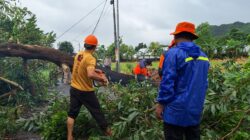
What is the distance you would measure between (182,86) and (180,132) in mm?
495

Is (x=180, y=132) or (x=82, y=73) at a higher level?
(x=82, y=73)

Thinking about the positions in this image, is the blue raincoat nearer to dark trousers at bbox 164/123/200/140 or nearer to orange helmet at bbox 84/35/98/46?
dark trousers at bbox 164/123/200/140

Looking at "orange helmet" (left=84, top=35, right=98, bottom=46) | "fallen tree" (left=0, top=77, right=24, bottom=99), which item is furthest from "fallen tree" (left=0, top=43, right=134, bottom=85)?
"orange helmet" (left=84, top=35, right=98, bottom=46)

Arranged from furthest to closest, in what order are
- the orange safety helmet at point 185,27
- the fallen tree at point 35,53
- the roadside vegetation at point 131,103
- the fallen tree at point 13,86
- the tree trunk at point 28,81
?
1. the tree trunk at point 28,81
2. the fallen tree at point 35,53
3. the fallen tree at point 13,86
4. the roadside vegetation at point 131,103
5. the orange safety helmet at point 185,27

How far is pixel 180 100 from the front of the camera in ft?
12.4

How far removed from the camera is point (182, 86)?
3818 mm

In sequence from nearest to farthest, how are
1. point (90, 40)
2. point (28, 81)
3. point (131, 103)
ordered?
point (90, 40)
point (131, 103)
point (28, 81)

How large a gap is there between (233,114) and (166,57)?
2012 mm

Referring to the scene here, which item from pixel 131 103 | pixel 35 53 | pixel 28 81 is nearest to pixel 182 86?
pixel 131 103

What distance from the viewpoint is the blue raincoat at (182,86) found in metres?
3.78

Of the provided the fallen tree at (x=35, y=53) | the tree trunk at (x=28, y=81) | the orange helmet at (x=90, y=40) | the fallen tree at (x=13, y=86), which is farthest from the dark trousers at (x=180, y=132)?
the tree trunk at (x=28, y=81)

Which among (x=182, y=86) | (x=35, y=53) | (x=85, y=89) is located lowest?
(x=85, y=89)

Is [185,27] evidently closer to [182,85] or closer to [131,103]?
[182,85]

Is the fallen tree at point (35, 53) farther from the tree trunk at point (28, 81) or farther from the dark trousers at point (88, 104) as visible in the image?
the dark trousers at point (88, 104)
